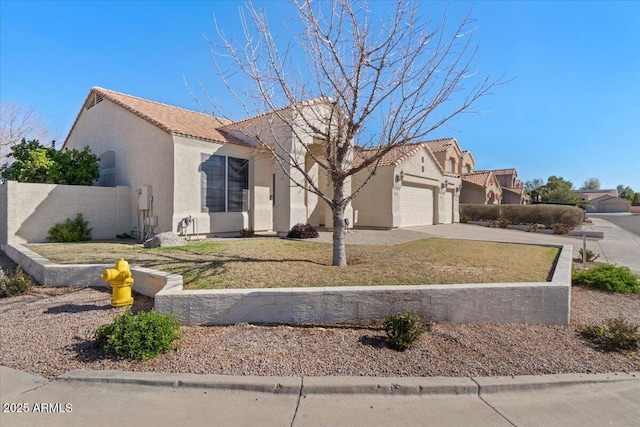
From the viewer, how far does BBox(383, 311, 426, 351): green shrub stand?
3883 millimetres

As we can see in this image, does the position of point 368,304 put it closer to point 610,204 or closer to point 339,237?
point 339,237

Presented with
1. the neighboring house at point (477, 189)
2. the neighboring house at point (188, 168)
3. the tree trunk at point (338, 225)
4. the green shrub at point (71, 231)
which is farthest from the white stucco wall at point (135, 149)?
the neighboring house at point (477, 189)

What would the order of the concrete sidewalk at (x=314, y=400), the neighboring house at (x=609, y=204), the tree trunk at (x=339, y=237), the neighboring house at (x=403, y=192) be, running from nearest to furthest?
the concrete sidewalk at (x=314, y=400) < the tree trunk at (x=339, y=237) < the neighboring house at (x=403, y=192) < the neighboring house at (x=609, y=204)

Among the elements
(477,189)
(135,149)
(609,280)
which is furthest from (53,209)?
(477,189)

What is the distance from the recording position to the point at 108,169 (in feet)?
44.8

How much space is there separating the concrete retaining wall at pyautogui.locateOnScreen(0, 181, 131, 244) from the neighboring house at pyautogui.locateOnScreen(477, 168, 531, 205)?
124 ft

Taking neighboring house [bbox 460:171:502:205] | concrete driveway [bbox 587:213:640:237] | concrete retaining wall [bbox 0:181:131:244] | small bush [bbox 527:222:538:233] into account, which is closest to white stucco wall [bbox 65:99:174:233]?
concrete retaining wall [bbox 0:181:131:244]

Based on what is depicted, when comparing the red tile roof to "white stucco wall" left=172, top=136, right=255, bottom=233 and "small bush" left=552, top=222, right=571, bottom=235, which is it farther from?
"white stucco wall" left=172, top=136, right=255, bottom=233

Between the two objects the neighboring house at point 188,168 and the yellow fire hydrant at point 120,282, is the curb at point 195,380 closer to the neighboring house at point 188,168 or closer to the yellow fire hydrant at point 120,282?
the yellow fire hydrant at point 120,282

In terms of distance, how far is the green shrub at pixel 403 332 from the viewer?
3.88 m

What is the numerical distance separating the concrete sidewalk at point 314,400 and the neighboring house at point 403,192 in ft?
35.7

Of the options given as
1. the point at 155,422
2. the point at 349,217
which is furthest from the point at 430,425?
the point at 349,217

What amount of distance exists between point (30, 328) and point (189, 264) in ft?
8.58

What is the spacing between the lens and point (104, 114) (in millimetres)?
13672
